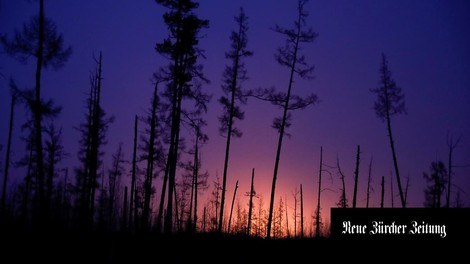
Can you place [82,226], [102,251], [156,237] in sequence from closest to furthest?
[102,251], [156,237], [82,226]

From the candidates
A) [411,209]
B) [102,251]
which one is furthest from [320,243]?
[102,251]

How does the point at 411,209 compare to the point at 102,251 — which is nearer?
the point at 411,209

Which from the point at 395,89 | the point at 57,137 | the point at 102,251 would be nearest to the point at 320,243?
the point at 102,251

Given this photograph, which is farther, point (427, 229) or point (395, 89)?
point (395, 89)

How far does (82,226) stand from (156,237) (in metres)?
6.29

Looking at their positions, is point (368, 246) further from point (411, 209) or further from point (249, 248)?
point (249, 248)

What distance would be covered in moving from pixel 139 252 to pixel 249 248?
5094 millimetres

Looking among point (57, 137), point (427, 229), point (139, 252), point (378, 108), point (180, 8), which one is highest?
point (180, 8)

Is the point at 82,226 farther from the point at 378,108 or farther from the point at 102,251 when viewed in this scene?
the point at 378,108

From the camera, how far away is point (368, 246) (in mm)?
15719

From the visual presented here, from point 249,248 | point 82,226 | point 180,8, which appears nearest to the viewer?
point 249,248

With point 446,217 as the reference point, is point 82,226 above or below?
below

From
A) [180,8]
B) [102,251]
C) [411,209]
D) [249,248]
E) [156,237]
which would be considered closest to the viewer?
[411,209]

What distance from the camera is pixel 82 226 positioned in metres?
25.1
